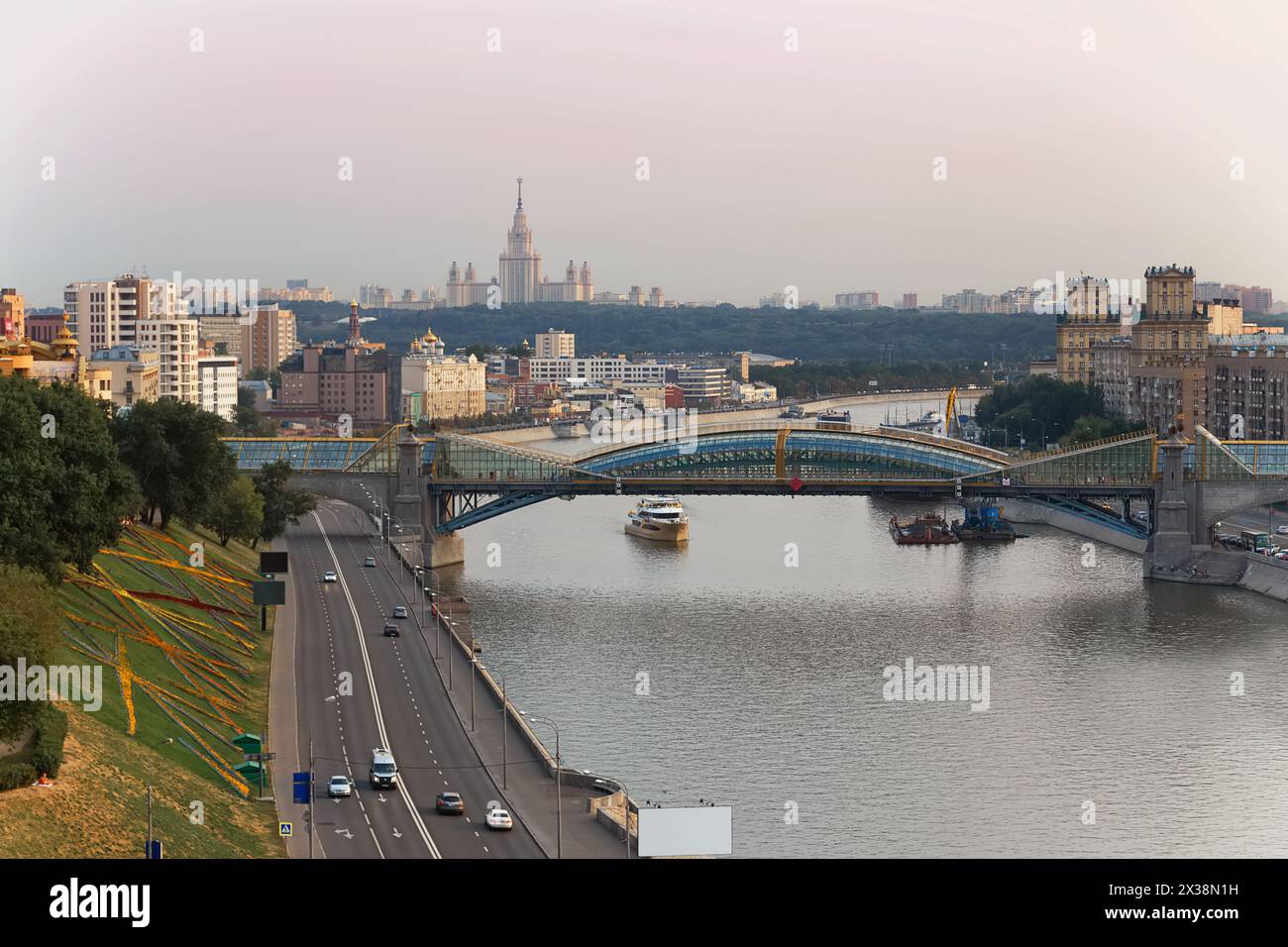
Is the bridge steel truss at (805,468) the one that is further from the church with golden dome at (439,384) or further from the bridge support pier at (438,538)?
the church with golden dome at (439,384)

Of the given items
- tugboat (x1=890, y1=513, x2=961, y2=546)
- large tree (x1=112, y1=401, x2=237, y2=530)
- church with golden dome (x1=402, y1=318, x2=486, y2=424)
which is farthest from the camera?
church with golden dome (x1=402, y1=318, x2=486, y2=424)

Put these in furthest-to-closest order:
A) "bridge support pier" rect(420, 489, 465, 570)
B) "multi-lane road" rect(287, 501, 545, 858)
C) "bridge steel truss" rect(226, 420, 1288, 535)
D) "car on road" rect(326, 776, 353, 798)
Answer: "bridge support pier" rect(420, 489, 465, 570)
"bridge steel truss" rect(226, 420, 1288, 535)
"car on road" rect(326, 776, 353, 798)
"multi-lane road" rect(287, 501, 545, 858)

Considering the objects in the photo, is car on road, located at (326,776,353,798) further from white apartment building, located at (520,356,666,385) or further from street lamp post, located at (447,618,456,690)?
white apartment building, located at (520,356,666,385)

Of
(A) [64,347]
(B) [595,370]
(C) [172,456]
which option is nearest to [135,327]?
(A) [64,347]

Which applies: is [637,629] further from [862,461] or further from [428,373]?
[428,373]

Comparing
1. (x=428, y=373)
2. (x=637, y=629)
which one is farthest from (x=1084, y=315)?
(x=637, y=629)

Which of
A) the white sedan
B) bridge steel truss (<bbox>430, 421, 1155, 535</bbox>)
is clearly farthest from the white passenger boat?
the white sedan

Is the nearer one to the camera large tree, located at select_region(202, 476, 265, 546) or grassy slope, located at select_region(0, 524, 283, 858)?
grassy slope, located at select_region(0, 524, 283, 858)

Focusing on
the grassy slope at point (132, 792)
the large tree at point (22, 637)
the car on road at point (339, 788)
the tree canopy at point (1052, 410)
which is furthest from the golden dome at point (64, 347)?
the tree canopy at point (1052, 410)
